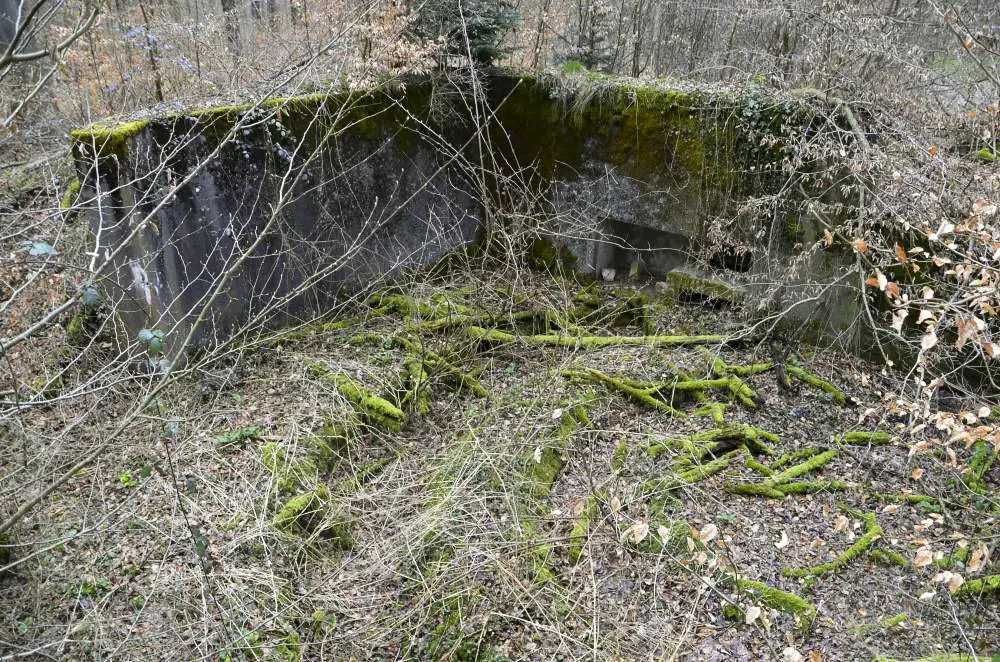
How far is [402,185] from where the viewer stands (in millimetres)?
8297

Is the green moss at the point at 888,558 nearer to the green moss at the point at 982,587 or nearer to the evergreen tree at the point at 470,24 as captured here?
the green moss at the point at 982,587

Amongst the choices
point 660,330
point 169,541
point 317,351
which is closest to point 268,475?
point 169,541

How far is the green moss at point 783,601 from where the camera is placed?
4.37m

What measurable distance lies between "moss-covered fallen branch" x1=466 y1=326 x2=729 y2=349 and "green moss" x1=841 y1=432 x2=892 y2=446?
64.2 inches

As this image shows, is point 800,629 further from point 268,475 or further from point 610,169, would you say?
point 610,169

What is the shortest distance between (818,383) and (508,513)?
353cm

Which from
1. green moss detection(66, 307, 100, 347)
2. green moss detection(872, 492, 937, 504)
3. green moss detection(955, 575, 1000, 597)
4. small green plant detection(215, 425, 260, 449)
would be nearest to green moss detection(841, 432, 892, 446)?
green moss detection(872, 492, 937, 504)

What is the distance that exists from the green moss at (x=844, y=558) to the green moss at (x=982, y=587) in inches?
23.4

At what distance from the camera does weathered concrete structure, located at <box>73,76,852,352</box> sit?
6074 mm

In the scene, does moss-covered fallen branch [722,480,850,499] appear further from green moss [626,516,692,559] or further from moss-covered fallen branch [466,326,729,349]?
moss-covered fallen branch [466,326,729,349]

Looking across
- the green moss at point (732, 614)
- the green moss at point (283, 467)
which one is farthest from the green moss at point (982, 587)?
the green moss at point (283, 467)

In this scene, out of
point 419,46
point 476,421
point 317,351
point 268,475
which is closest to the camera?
point 268,475

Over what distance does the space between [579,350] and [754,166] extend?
2739 millimetres

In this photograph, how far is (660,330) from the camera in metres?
7.82
